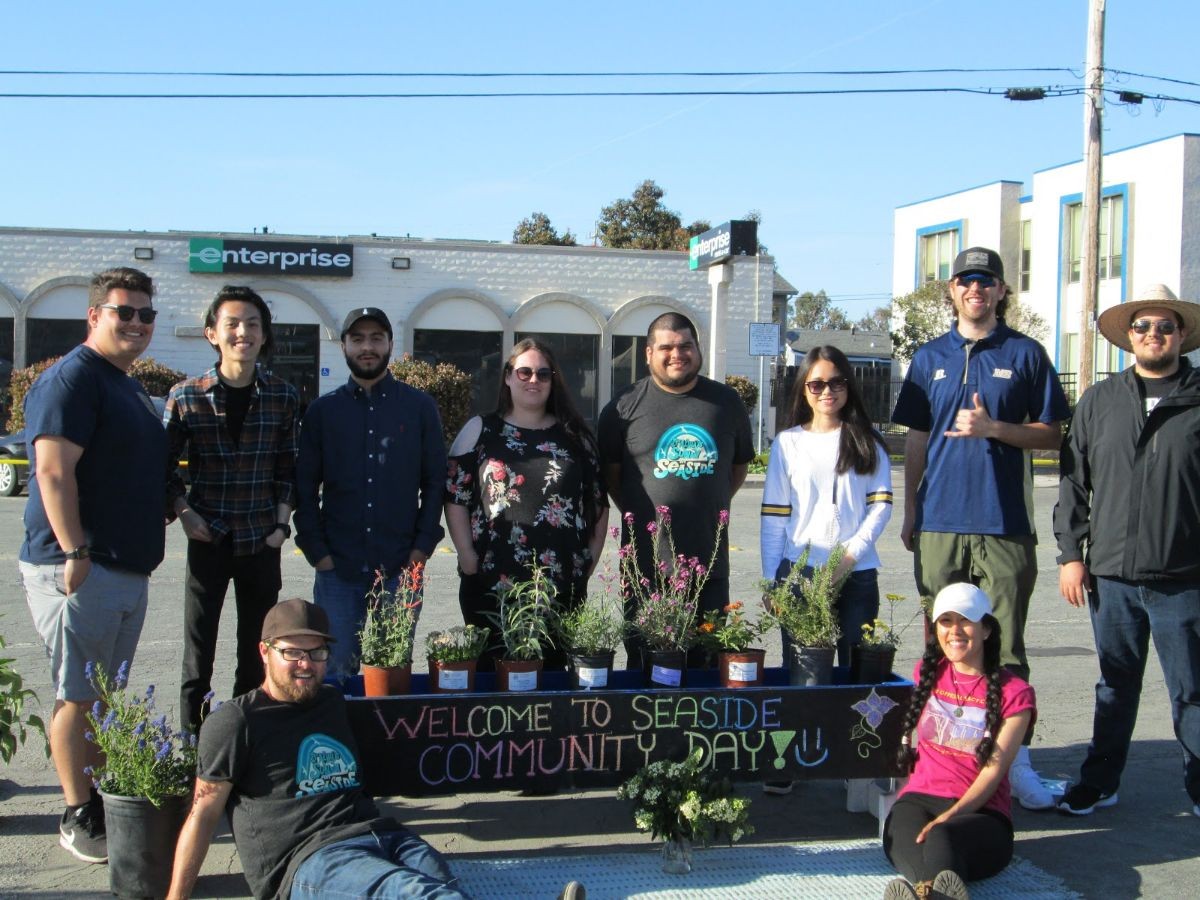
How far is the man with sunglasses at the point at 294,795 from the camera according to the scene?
347 cm

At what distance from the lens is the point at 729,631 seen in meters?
4.48

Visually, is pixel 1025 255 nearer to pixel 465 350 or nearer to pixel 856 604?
pixel 465 350

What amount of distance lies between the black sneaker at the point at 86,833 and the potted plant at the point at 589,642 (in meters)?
1.82

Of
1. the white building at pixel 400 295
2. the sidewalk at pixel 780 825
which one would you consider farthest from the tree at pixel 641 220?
the sidewalk at pixel 780 825

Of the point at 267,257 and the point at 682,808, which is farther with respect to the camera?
the point at 267,257

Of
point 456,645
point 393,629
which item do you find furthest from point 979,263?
point 393,629

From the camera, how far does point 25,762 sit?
527 centimetres

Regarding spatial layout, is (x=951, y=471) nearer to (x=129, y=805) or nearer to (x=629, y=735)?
(x=629, y=735)

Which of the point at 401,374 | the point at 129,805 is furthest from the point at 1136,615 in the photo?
the point at 401,374

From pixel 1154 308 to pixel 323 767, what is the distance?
12.2ft

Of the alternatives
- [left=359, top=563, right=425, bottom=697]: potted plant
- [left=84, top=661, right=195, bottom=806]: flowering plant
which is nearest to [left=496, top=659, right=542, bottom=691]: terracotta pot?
[left=359, top=563, right=425, bottom=697]: potted plant

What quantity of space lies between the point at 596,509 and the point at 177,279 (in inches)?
837

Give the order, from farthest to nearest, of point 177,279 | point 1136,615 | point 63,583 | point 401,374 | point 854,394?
point 177,279 → point 401,374 → point 854,394 → point 1136,615 → point 63,583

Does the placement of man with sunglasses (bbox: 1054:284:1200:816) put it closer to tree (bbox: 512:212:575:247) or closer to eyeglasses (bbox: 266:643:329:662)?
eyeglasses (bbox: 266:643:329:662)
